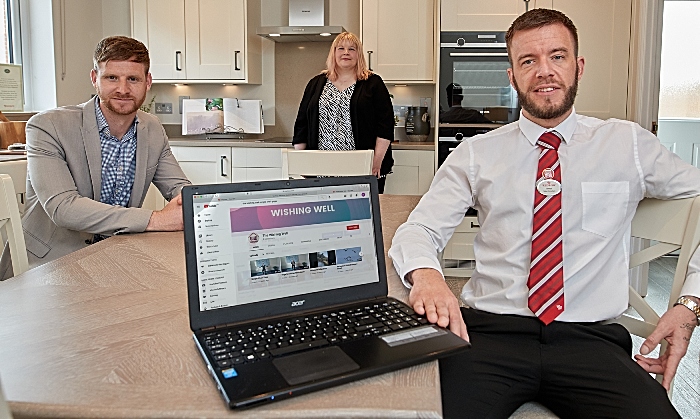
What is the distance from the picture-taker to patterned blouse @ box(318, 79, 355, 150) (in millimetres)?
4000

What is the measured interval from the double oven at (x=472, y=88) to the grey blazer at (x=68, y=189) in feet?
9.45

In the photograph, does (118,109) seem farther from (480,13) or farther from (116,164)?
(480,13)

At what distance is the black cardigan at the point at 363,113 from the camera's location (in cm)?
396

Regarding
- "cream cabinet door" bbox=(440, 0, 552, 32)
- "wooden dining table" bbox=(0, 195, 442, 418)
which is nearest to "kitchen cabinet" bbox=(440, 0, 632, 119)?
"cream cabinet door" bbox=(440, 0, 552, 32)

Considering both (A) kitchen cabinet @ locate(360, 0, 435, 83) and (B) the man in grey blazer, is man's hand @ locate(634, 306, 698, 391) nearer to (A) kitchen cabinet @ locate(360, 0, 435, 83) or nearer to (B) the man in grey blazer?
(B) the man in grey blazer

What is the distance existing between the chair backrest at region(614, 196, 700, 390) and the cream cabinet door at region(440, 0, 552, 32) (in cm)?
314

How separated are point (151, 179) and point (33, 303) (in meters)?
1.10

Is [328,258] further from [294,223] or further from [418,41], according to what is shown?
[418,41]

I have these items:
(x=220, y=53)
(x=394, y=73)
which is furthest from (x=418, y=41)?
(x=220, y=53)

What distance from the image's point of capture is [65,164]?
6.26 feet

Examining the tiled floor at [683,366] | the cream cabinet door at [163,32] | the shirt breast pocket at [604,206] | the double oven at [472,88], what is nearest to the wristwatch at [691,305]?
the shirt breast pocket at [604,206]

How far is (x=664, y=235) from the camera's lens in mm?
1538

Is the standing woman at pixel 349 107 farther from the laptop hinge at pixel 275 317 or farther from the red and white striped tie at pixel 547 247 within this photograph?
the laptop hinge at pixel 275 317

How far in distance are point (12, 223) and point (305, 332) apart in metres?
1.11
